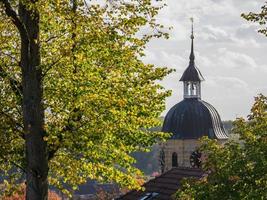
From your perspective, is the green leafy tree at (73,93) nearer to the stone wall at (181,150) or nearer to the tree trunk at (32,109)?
the tree trunk at (32,109)

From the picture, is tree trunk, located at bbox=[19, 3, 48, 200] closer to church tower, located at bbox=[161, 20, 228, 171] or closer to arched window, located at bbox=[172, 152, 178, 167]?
church tower, located at bbox=[161, 20, 228, 171]

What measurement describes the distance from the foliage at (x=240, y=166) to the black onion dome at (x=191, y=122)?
25.5 metres

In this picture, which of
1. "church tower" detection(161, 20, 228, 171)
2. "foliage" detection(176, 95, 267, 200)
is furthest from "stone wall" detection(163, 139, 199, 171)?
"foliage" detection(176, 95, 267, 200)

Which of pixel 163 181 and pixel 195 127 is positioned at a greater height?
pixel 195 127

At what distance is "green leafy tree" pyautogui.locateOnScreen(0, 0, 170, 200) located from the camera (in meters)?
10.3

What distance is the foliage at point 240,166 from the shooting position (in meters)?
13.0

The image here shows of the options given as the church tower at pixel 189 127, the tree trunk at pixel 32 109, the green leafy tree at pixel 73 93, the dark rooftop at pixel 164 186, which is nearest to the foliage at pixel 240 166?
the green leafy tree at pixel 73 93

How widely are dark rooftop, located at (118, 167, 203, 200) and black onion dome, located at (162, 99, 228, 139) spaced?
14.2 m

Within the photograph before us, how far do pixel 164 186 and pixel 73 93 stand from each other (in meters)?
14.5

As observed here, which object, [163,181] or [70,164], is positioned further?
[163,181]

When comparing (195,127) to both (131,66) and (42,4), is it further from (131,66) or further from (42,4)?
(42,4)

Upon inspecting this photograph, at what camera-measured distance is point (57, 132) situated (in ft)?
37.7

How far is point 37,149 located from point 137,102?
2.70m

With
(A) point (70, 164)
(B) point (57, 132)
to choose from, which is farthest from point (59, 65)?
(A) point (70, 164)
